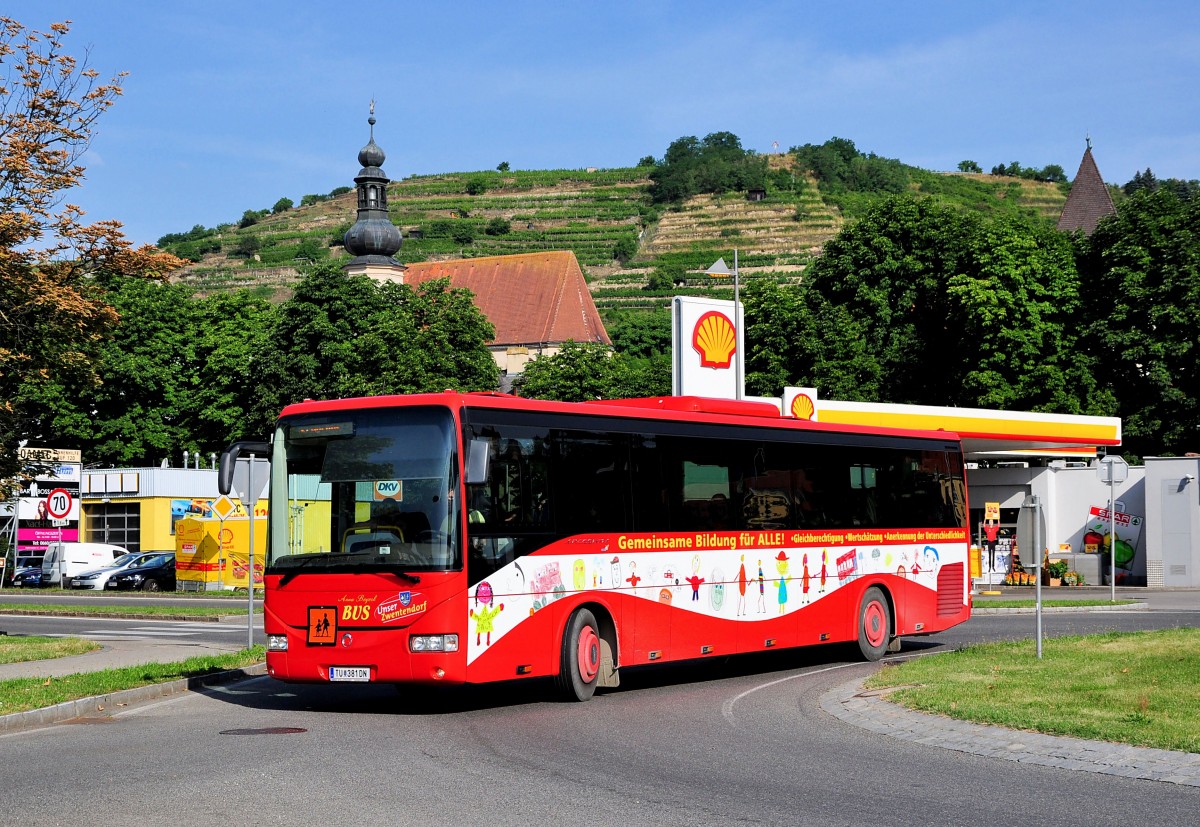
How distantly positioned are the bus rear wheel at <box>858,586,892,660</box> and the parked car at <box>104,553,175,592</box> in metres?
33.8

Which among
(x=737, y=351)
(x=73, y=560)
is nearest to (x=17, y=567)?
(x=73, y=560)

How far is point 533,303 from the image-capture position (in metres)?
127

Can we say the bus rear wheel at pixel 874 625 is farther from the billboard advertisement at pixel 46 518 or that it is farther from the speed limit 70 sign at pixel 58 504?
the billboard advertisement at pixel 46 518

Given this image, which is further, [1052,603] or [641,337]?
[641,337]

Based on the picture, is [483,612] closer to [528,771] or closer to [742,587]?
[528,771]

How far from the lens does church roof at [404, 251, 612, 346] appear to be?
410 ft

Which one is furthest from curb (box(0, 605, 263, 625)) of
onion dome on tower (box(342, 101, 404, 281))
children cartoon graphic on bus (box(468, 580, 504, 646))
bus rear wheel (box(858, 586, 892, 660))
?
onion dome on tower (box(342, 101, 404, 281))

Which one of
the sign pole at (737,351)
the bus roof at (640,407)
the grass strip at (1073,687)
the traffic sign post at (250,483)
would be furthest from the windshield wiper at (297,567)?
the sign pole at (737,351)

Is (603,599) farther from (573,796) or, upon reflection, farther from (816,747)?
(573,796)

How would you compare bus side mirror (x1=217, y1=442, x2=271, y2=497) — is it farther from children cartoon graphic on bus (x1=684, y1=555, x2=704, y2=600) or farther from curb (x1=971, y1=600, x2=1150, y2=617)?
curb (x1=971, y1=600, x2=1150, y2=617)

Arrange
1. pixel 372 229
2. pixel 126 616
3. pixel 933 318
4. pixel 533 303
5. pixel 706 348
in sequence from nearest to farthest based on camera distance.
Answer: pixel 706 348
pixel 126 616
pixel 933 318
pixel 372 229
pixel 533 303

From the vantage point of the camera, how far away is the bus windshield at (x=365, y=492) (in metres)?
13.5

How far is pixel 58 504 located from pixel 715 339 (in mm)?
17484

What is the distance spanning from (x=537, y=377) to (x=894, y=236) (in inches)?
1100
